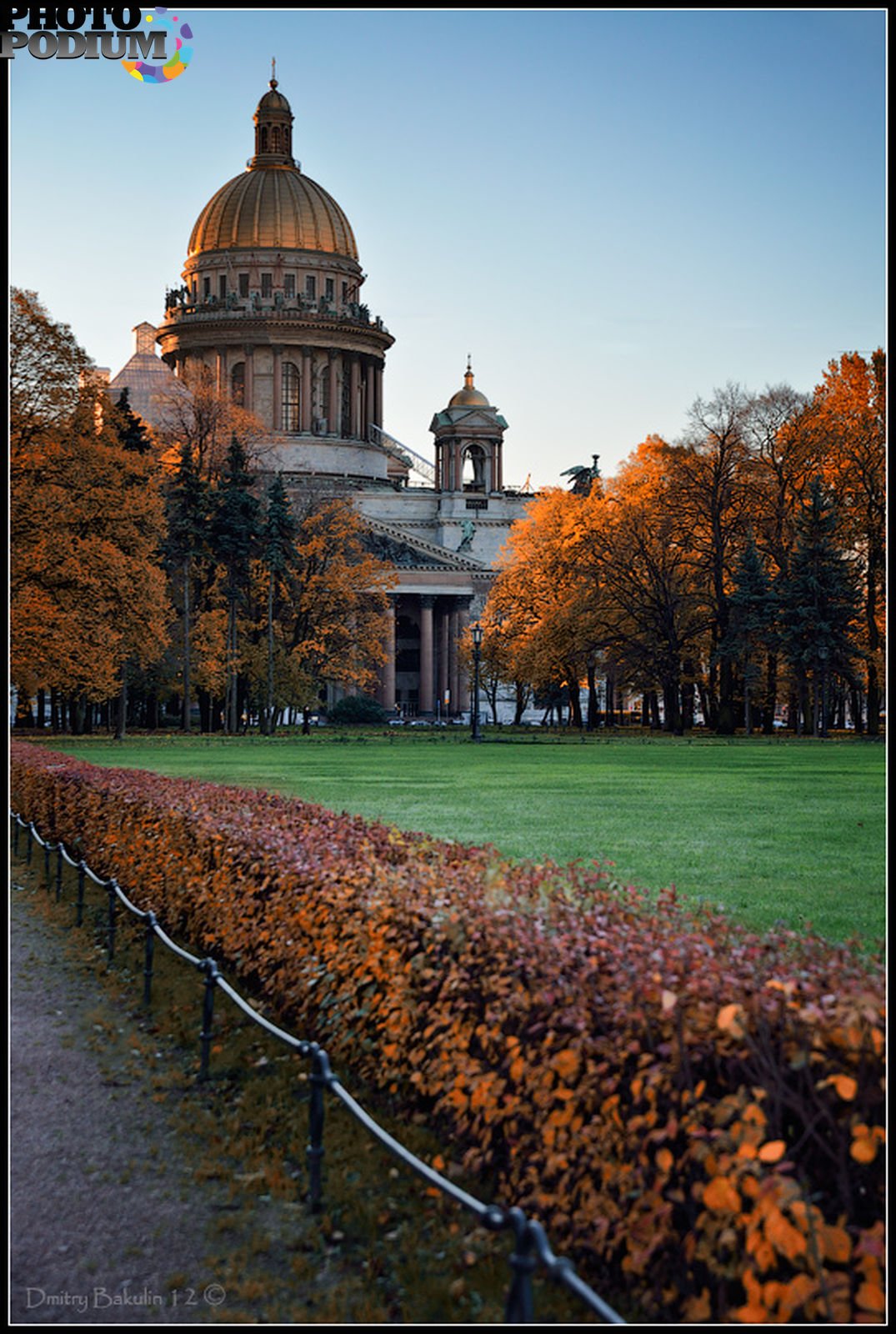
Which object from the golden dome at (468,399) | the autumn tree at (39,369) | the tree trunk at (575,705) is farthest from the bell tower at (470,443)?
the autumn tree at (39,369)

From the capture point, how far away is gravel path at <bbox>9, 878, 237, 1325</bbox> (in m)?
5.93

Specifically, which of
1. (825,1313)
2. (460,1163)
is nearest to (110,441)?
(460,1163)

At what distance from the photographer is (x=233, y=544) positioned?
57.7 m

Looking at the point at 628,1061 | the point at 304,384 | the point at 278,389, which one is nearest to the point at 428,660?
the point at 304,384

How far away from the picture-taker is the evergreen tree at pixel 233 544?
187 feet

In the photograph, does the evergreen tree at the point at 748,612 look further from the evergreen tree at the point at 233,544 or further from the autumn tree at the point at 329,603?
the evergreen tree at the point at 233,544

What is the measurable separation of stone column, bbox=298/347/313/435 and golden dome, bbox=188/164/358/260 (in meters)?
8.06

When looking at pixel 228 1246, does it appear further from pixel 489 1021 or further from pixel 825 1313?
pixel 825 1313

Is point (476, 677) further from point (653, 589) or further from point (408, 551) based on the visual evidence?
point (408, 551)

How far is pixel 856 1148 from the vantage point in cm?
438

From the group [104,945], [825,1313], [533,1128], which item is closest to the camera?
[825,1313]

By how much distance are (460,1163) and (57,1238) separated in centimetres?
189

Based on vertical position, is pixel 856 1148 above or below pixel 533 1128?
above

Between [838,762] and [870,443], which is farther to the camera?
[870,443]
